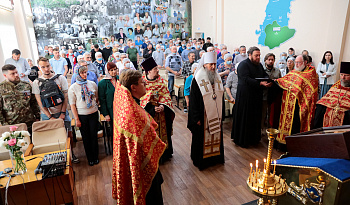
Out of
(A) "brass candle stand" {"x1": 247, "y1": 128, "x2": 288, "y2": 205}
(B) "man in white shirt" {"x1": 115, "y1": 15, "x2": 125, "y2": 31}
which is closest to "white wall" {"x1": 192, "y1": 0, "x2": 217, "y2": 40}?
(B) "man in white shirt" {"x1": 115, "y1": 15, "x2": 125, "y2": 31}

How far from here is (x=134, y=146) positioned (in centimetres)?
223

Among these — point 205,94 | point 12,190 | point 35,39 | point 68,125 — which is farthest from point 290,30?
point 35,39

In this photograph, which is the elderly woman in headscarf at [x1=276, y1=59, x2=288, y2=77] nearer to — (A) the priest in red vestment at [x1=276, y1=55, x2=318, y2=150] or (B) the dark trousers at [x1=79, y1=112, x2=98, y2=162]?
(A) the priest in red vestment at [x1=276, y1=55, x2=318, y2=150]

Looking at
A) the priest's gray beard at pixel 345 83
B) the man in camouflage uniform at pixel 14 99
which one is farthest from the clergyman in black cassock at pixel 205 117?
the man in camouflage uniform at pixel 14 99

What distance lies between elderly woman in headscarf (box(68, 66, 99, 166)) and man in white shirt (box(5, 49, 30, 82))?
12.2ft

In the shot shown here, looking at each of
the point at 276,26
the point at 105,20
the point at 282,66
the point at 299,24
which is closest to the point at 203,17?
the point at 105,20

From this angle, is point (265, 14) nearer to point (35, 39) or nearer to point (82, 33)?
point (82, 33)

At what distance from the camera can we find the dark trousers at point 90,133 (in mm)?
4137

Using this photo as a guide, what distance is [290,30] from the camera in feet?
29.8

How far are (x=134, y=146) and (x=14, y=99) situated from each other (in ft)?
9.64

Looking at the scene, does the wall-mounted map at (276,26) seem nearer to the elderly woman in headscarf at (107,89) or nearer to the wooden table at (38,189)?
the elderly woman in headscarf at (107,89)

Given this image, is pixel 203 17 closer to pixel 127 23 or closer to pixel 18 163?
pixel 127 23

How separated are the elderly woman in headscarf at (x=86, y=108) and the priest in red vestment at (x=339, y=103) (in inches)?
163

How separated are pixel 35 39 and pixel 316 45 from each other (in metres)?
16.0
